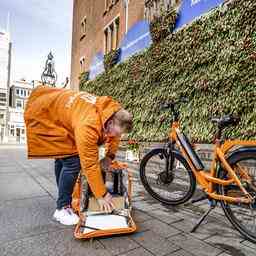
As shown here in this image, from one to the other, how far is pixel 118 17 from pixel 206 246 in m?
11.7

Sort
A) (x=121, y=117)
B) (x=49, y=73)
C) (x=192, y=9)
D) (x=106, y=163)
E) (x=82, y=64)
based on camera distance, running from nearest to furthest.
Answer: (x=121, y=117) → (x=106, y=163) → (x=192, y=9) → (x=49, y=73) → (x=82, y=64)

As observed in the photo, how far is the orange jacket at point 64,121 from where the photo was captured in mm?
1817

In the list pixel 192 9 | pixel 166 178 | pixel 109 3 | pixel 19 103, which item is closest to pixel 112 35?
pixel 109 3

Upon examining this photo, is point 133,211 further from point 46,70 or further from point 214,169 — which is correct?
point 46,70

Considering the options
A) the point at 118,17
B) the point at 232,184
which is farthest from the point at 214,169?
the point at 118,17

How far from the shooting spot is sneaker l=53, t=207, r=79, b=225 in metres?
2.21

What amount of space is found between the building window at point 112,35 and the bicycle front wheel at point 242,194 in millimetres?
10850

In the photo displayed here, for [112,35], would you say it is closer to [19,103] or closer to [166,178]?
[166,178]

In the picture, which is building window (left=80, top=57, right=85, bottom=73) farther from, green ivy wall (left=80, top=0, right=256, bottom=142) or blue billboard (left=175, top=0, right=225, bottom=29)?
blue billboard (left=175, top=0, right=225, bottom=29)

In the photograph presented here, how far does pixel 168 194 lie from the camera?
309 centimetres

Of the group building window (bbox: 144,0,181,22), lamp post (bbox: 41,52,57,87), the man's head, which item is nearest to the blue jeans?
the man's head

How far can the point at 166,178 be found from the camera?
10.3 feet

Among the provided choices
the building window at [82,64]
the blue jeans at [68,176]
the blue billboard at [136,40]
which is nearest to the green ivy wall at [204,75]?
the blue billboard at [136,40]

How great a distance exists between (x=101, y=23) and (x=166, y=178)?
12568 millimetres
